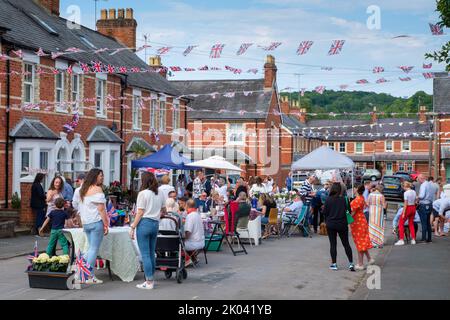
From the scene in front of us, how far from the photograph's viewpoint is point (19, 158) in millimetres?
21219

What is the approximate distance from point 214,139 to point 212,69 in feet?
117

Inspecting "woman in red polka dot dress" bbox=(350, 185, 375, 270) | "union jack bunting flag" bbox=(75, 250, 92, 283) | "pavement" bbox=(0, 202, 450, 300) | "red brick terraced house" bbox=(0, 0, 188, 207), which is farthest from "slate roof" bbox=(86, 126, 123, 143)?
"union jack bunting flag" bbox=(75, 250, 92, 283)

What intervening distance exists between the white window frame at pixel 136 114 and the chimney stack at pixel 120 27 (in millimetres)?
6744

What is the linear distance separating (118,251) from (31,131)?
1132 centimetres

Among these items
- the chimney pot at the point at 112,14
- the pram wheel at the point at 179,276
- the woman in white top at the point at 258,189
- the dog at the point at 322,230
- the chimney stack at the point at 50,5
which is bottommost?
the dog at the point at 322,230

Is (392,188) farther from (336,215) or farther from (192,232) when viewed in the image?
(192,232)

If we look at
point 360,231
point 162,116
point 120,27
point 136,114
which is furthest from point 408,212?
point 120,27

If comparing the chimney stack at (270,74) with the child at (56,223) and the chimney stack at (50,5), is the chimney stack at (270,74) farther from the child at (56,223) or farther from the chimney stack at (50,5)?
the child at (56,223)

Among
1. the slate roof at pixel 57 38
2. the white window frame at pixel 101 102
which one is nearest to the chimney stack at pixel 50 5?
the slate roof at pixel 57 38

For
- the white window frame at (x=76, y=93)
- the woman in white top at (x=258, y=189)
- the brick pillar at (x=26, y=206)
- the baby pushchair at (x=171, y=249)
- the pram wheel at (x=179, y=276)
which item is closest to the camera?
the pram wheel at (x=179, y=276)

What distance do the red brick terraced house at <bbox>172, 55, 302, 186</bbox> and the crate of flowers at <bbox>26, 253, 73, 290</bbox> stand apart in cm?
4158

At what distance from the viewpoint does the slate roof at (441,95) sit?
2414 inches

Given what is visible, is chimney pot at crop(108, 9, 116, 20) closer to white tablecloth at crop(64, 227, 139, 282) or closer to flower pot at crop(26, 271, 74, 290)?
white tablecloth at crop(64, 227, 139, 282)
